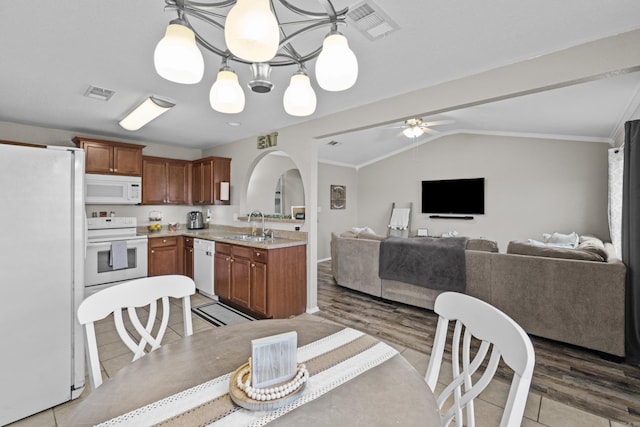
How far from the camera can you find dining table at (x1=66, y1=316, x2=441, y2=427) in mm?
761

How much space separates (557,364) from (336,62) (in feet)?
9.81

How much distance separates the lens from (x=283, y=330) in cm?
133

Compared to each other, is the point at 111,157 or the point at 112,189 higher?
the point at 111,157

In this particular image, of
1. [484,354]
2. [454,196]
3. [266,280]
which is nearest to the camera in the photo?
[484,354]

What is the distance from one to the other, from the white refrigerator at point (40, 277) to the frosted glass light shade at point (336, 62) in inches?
74.7

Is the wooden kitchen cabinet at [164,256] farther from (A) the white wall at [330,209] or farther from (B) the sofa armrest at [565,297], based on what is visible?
(B) the sofa armrest at [565,297]

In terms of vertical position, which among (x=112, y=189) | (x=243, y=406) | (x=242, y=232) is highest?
(x=112, y=189)

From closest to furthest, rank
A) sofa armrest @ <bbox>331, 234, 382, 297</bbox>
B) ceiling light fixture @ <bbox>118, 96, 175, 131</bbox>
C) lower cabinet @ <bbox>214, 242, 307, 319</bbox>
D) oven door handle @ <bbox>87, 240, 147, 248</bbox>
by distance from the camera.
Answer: ceiling light fixture @ <bbox>118, 96, 175, 131</bbox>
lower cabinet @ <bbox>214, 242, 307, 319</bbox>
oven door handle @ <bbox>87, 240, 147, 248</bbox>
sofa armrest @ <bbox>331, 234, 382, 297</bbox>

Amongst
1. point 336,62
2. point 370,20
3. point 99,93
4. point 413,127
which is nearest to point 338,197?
point 413,127

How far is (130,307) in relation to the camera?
1365 millimetres

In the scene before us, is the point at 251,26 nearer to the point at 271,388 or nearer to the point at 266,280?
the point at 271,388

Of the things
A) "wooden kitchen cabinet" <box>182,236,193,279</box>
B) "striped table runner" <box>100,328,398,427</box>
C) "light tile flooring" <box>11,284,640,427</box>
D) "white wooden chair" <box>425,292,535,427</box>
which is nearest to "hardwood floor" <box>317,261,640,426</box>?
"light tile flooring" <box>11,284,640,427</box>

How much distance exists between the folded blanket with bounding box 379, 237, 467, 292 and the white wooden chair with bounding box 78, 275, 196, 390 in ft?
9.03

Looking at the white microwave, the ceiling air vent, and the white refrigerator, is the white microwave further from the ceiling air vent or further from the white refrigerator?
the ceiling air vent
